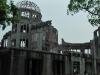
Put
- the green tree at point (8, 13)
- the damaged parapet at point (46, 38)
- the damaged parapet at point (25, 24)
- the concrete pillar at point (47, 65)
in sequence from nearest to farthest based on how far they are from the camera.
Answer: the green tree at point (8, 13) < the concrete pillar at point (47, 65) < the damaged parapet at point (46, 38) < the damaged parapet at point (25, 24)

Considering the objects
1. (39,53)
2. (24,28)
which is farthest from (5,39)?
(39,53)

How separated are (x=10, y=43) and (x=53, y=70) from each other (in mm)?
21288

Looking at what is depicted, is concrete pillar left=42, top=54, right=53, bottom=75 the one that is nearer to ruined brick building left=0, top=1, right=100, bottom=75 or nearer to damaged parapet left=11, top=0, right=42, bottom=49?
ruined brick building left=0, top=1, right=100, bottom=75

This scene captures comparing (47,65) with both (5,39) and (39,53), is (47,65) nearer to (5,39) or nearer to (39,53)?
(39,53)

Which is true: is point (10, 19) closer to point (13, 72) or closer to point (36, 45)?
point (13, 72)

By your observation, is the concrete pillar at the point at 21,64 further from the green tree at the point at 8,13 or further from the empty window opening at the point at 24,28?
the empty window opening at the point at 24,28

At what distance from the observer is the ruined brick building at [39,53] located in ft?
63.5

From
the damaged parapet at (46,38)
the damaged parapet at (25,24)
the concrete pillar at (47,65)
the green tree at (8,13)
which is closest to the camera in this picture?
the green tree at (8,13)

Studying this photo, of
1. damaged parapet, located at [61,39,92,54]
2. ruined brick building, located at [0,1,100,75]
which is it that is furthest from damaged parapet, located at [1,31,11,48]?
damaged parapet, located at [61,39,92,54]

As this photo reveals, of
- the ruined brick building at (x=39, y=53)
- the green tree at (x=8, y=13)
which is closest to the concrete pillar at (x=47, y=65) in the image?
the ruined brick building at (x=39, y=53)

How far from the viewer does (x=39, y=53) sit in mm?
21000

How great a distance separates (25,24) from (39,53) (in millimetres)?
20313

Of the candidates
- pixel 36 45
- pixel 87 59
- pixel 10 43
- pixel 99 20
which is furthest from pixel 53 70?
pixel 10 43

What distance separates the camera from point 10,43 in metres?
41.1
